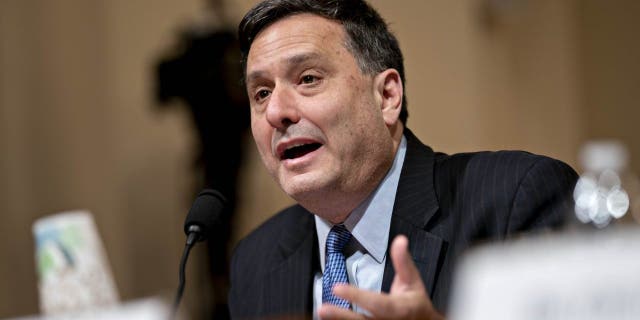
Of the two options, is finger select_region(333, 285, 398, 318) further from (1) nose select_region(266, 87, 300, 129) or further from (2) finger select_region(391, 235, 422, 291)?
(1) nose select_region(266, 87, 300, 129)

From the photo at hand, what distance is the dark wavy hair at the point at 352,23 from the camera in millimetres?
2135

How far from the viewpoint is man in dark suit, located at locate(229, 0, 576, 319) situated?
1.87 meters

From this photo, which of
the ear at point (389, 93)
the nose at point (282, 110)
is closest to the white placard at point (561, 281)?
the nose at point (282, 110)

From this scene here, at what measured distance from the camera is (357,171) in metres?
2.05

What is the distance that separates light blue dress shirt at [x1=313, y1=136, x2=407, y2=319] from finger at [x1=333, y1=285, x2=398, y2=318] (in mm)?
757

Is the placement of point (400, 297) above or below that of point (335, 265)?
above

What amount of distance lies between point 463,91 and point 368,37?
125 inches

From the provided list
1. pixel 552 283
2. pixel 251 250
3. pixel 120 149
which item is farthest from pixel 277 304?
pixel 120 149

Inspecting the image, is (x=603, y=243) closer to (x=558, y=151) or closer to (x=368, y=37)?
(x=368, y=37)

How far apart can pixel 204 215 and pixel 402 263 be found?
75 centimetres

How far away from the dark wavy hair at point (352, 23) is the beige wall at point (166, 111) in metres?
2.72

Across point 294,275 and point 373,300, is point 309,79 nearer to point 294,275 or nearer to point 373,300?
point 294,275

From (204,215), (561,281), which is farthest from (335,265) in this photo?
(561,281)

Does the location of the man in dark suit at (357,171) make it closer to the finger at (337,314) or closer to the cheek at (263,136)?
the cheek at (263,136)
